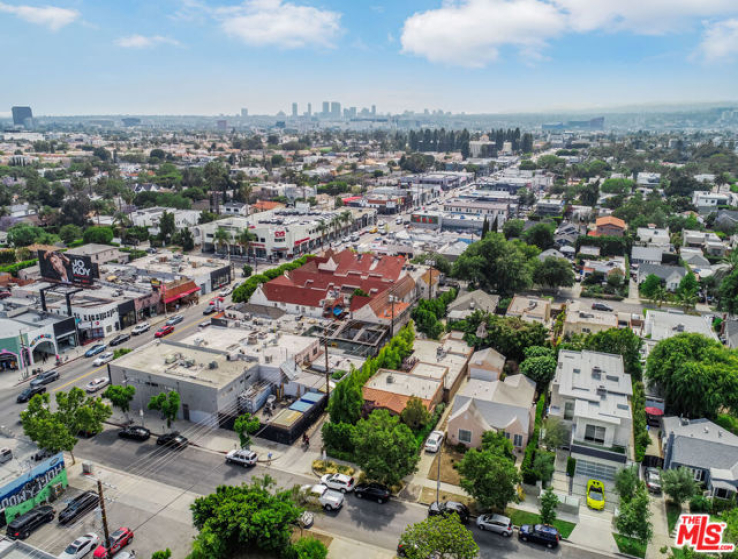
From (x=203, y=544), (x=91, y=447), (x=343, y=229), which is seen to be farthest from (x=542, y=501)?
(x=343, y=229)

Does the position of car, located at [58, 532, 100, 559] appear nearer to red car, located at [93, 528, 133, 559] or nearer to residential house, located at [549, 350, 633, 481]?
red car, located at [93, 528, 133, 559]

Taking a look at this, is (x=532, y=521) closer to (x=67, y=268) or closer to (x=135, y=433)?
(x=135, y=433)

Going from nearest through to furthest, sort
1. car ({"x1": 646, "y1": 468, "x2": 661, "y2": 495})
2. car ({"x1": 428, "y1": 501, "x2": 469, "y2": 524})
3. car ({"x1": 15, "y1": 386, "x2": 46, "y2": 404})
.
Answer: car ({"x1": 428, "y1": 501, "x2": 469, "y2": 524}), car ({"x1": 646, "y1": 468, "x2": 661, "y2": 495}), car ({"x1": 15, "y1": 386, "x2": 46, "y2": 404})

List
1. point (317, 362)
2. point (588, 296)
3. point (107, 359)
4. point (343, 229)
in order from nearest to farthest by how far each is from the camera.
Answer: point (317, 362), point (107, 359), point (588, 296), point (343, 229)

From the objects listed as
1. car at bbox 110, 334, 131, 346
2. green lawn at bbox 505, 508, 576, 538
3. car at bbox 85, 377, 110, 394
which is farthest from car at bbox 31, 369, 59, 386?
green lawn at bbox 505, 508, 576, 538

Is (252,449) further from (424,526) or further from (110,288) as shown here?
(110,288)

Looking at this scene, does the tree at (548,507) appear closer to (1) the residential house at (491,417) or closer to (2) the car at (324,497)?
(1) the residential house at (491,417)

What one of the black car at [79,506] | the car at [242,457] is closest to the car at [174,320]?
the car at [242,457]
